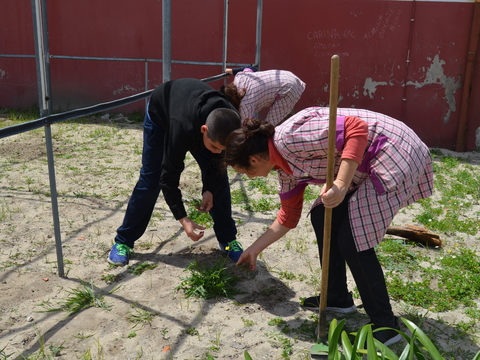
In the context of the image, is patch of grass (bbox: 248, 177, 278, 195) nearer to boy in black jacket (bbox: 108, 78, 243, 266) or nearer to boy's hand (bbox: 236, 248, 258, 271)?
boy in black jacket (bbox: 108, 78, 243, 266)

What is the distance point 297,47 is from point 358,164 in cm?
575

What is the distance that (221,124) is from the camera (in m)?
2.60

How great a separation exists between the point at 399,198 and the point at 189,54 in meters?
6.53

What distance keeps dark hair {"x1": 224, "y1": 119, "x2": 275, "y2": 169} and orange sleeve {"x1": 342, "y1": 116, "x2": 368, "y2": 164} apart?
356 mm

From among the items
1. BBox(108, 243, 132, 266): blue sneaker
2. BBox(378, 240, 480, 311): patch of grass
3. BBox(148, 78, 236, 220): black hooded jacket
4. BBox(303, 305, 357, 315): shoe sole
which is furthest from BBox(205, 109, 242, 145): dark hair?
BBox(378, 240, 480, 311): patch of grass

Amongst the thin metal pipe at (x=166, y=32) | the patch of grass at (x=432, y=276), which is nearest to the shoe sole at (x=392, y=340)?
the patch of grass at (x=432, y=276)

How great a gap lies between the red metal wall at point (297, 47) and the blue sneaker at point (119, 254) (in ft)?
16.2

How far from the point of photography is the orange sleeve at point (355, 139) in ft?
7.16

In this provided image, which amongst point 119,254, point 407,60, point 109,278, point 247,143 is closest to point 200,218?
point 119,254

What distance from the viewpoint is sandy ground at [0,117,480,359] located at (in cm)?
251

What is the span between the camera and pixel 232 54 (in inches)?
315

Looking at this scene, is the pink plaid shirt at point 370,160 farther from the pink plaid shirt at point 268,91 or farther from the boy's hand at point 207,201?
the pink plaid shirt at point 268,91

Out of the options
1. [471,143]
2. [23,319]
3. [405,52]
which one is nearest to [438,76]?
[405,52]

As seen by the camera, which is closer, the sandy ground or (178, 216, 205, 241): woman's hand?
the sandy ground
